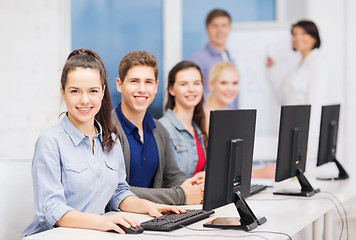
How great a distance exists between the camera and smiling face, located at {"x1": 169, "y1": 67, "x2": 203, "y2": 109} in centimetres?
291

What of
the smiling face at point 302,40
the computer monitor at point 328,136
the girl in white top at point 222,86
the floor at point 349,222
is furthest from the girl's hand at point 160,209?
the smiling face at point 302,40

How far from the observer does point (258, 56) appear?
4.94m

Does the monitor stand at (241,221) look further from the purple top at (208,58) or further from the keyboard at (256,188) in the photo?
the purple top at (208,58)

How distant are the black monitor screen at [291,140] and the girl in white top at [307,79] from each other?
78.3 inches

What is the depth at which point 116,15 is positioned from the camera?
4879mm

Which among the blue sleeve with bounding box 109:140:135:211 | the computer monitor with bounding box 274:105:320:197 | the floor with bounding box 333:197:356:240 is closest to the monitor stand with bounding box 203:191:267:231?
the blue sleeve with bounding box 109:140:135:211

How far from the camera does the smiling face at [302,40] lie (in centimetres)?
486

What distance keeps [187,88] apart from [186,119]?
0.56 feet

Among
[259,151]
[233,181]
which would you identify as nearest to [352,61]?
[259,151]

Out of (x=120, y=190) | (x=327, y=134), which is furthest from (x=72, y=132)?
(x=327, y=134)

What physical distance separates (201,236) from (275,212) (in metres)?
0.55

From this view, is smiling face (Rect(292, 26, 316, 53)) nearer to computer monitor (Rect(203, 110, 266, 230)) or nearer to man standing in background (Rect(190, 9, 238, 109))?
man standing in background (Rect(190, 9, 238, 109))

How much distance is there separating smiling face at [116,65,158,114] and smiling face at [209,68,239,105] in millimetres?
2327

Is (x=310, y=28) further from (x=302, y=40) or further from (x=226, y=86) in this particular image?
(x=226, y=86)
